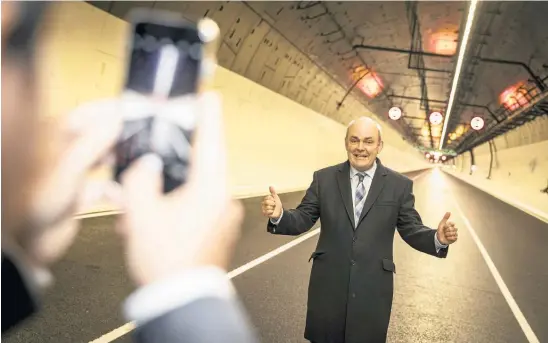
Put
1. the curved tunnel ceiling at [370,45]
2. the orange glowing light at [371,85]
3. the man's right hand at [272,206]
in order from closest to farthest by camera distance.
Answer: the man's right hand at [272,206] → the curved tunnel ceiling at [370,45] → the orange glowing light at [371,85]

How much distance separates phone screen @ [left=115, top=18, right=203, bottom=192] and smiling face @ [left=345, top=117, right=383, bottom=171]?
30.4 ft

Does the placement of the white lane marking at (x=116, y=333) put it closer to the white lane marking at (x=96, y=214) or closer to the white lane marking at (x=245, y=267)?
the white lane marking at (x=245, y=267)

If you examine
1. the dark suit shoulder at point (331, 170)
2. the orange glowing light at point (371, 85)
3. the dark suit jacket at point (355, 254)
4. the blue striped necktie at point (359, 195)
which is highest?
the orange glowing light at point (371, 85)

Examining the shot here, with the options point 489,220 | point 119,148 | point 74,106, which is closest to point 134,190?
point 119,148

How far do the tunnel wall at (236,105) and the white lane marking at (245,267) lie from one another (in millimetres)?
2008

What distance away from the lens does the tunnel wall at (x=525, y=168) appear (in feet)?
86.7

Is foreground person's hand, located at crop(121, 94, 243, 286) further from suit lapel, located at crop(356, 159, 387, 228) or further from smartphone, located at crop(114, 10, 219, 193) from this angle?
suit lapel, located at crop(356, 159, 387, 228)

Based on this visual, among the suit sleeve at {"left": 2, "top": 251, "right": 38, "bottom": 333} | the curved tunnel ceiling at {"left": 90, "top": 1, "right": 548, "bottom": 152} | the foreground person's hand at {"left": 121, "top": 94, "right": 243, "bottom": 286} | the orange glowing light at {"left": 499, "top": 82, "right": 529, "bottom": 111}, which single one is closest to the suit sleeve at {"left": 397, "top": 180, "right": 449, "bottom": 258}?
the suit sleeve at {"left": 2, "top": 251, "right": 38, "bottom": 333}

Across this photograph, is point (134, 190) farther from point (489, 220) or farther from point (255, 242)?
point (489, 220)

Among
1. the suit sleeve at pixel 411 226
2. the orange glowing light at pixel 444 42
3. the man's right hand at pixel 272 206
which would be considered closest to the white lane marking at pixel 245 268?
the man's right hand at pixel 272 206

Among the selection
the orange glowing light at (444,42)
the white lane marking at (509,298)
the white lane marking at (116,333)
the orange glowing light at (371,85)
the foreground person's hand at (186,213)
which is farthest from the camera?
the orange glowing light at (371,85)

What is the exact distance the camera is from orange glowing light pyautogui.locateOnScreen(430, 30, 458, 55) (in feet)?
60.5

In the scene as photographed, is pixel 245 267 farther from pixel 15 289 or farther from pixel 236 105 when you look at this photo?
pixel 236 105

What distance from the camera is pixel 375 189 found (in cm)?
319
